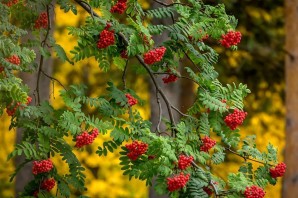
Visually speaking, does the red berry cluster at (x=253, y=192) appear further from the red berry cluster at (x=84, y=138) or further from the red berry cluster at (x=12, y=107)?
the red berry cluster at (x=12, y=107)

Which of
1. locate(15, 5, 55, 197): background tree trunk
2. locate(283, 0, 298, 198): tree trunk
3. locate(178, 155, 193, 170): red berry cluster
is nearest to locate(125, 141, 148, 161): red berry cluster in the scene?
locate(178, 155, 193, 170): red berry cluster

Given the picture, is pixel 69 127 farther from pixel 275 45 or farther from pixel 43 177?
pixel 275 45

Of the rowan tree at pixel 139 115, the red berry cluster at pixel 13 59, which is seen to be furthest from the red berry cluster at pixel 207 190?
the red berry cluster at pixel 13 59

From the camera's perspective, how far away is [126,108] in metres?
3.90

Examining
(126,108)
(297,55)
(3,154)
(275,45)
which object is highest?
(275,45)

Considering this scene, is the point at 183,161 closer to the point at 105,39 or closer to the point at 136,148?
the point at 136,148

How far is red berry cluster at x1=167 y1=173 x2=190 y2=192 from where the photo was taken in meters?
3.50

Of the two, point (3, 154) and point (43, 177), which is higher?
point (3, 154)

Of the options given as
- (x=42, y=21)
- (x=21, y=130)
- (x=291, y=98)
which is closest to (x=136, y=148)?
(x=42, y=21)

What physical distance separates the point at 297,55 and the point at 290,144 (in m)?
0.88

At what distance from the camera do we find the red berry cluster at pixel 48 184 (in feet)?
13.1

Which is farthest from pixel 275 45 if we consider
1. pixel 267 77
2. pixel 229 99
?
pixel 229 99

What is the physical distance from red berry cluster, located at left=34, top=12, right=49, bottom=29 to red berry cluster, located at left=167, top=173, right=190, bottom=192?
1.36m

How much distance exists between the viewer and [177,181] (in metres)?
3.49
